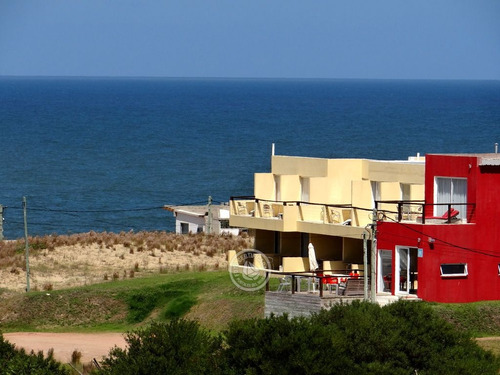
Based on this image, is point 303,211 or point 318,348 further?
point 303,211

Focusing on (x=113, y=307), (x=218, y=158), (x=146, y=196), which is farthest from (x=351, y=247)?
(x=218, y=158)

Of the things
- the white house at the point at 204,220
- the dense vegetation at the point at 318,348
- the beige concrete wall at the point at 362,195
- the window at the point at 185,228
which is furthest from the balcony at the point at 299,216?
the window at the point at 185,228

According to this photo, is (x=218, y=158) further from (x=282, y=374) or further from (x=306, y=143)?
(x=282, y=374)

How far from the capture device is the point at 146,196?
→ 112 meters

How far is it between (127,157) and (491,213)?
365ft

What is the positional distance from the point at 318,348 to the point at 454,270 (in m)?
10.9

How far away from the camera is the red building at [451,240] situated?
36344 millimetres

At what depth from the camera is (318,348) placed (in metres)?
26.6

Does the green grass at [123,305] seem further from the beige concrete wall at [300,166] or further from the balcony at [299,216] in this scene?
the beige concrete wall at [300,166]

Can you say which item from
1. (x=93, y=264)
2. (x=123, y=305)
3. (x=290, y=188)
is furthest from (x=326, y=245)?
(x=93, y=264)

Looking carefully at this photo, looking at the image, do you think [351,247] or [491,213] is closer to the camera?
[491,213]

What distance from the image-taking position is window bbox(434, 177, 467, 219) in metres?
37.2

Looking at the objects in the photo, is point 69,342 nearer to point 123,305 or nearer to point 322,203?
point 123,305

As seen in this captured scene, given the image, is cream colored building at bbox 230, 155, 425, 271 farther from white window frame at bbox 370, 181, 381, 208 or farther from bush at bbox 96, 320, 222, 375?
bush at bbox 96, 320, 222, 375
